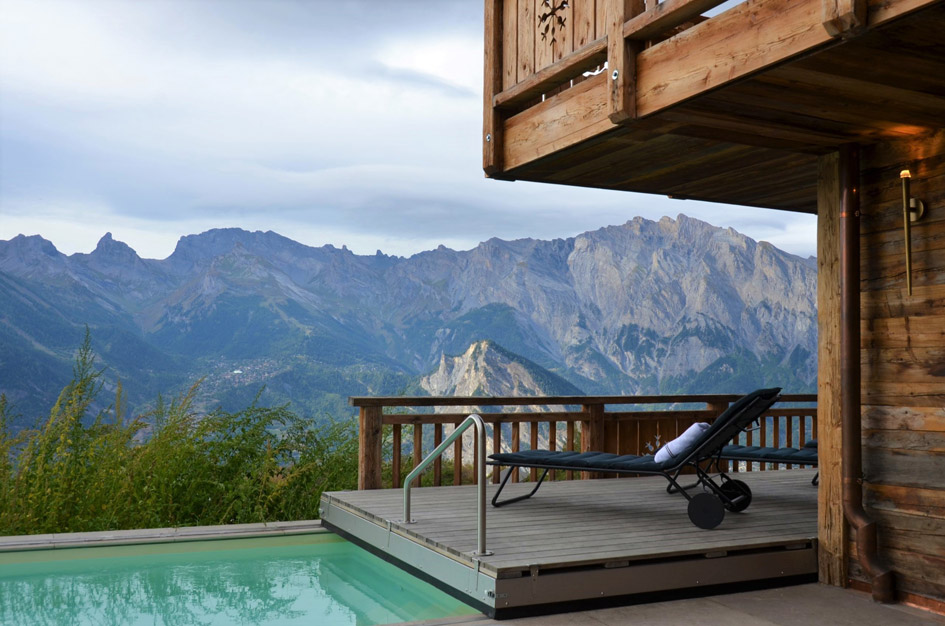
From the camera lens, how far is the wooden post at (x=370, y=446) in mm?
6535

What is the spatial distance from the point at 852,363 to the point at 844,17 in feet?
6.80

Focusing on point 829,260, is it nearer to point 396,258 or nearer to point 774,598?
point 774,598

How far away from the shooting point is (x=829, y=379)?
4477mm

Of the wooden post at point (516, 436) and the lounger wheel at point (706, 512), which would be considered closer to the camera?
the lounger wheel at point (706, 512)

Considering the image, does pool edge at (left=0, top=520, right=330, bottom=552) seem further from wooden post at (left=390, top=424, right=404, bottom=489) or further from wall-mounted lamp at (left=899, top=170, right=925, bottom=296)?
wall-mounted lamp at (left=899, top=170, right=925, bottom=296)


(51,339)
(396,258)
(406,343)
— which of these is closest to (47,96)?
(51,339)

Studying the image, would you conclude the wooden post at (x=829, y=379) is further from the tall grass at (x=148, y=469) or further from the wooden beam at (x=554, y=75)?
the tall grass at (x=148, y=469)

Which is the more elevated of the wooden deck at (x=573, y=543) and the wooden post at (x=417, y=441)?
the wooden post at (x=417, y=441)

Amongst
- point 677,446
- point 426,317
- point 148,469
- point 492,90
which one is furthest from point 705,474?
point 426,317

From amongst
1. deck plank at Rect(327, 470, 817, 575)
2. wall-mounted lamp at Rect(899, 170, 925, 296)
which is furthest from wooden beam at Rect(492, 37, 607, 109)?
deck plank at Rect(327, 470, 817, 575)

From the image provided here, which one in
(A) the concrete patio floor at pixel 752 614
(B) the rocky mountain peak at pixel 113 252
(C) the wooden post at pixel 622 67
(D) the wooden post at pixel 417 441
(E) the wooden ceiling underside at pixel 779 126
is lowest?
(A) the concrete patio floor at pixel 752 614

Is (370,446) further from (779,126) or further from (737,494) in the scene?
(779,126)

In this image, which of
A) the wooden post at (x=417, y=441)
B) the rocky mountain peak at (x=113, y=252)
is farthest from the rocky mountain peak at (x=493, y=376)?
the rocky mountain peak at (x=113, y=252)

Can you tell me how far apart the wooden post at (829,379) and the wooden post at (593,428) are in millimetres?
2944
